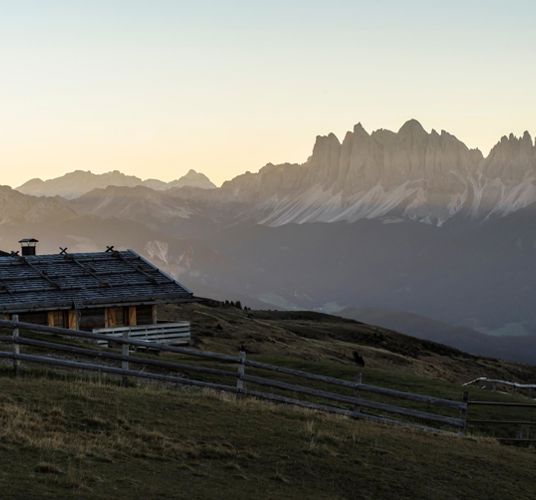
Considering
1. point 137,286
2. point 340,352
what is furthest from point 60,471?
point 340,352

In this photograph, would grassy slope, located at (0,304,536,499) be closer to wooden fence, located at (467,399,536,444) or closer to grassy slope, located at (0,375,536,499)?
grassy slope, located at (0,375,536,499)

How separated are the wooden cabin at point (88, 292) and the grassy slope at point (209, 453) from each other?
27.8 meters

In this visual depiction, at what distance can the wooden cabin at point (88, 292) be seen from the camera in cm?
5247

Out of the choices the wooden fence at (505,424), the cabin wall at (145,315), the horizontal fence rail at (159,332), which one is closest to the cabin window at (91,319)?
the horizontal fence rail at (159,332)

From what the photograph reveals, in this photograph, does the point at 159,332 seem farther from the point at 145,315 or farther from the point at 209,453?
the point at 209,453

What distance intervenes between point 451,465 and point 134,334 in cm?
3547

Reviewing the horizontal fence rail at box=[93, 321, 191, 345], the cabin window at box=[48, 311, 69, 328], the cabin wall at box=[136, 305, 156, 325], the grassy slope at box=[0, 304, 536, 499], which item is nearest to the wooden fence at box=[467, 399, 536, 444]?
the grassy slope at box=[0, 304, 536, 499]

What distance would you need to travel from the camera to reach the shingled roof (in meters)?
52.2

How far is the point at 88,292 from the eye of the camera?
54.3 meters

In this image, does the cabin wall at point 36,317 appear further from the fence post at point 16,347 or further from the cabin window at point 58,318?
the fence post at point 16,347

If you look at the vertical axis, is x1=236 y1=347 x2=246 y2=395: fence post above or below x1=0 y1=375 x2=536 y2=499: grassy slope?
above

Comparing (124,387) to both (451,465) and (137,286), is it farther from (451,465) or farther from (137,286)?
(137,286)

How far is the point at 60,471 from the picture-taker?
1748 cm

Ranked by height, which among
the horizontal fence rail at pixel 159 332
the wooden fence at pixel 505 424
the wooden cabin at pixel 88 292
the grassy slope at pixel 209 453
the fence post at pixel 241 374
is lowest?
the wooden fence at pixel 505 424
